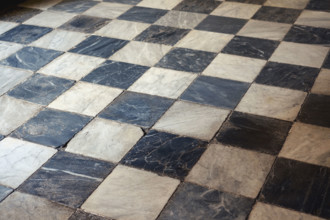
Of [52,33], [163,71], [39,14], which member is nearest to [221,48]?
[163,71]

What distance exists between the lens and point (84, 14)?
12.1 feet

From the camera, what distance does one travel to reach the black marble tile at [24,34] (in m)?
3.37

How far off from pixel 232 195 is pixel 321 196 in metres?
0.37

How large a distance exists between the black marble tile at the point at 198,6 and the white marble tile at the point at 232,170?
67.6 inches

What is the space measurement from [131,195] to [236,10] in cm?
212

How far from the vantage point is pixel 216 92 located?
8.52ft

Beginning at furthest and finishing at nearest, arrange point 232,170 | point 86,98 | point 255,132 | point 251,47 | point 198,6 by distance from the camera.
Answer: point 198,6 → point 251,47 → point 86,98 → point 255,132 → point 232,170

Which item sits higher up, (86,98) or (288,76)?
(86,98)

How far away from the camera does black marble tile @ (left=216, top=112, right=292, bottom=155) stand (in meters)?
2.18

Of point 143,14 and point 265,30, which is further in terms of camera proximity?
point 143,14

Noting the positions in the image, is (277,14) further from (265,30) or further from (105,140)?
(105,140)

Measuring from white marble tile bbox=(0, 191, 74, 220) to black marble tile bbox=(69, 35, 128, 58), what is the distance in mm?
1335

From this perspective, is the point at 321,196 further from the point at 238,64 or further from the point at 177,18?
the point at 177,18

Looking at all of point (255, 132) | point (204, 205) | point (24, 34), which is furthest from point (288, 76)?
point (24, 34)
